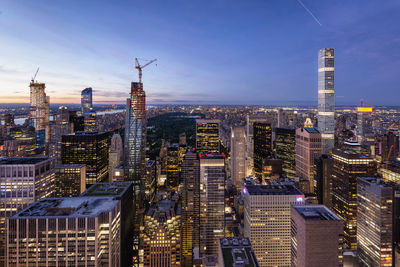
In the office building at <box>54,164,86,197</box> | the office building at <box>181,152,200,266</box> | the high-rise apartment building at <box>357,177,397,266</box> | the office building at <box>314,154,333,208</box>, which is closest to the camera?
the high-rise apartment building at <box>357,177,397,266</box>

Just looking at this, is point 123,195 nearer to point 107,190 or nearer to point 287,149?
point 107,190

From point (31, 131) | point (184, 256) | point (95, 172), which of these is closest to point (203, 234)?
point (184, 256)

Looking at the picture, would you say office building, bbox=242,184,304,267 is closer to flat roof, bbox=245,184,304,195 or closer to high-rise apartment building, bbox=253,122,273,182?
flat roof, bbox=245,184,304,195

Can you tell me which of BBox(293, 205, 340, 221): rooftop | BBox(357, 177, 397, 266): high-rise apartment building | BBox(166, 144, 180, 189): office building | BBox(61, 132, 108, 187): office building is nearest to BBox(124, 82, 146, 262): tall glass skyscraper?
BBox(61, 132, 108, 187): office building

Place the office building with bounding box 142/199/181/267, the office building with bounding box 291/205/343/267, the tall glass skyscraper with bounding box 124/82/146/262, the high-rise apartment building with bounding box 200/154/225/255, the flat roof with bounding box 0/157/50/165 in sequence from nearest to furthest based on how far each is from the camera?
the office building with bounding box 291/205/343/267
the flat roof with bounding box 0/157/50/165
the office building with bounding box 142/199/181/267
the high-rise apartment building with bounding box 200/154/225/255
the tall glass skyscraper with bounding box 124/82/146/262

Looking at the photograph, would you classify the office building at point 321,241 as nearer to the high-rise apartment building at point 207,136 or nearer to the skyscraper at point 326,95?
the high-rise apartment building at point 207,136

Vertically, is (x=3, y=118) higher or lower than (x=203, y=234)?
higher

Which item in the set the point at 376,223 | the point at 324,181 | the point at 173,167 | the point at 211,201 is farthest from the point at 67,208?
the point at 173,167

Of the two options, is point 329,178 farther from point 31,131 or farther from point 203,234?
point 31,131

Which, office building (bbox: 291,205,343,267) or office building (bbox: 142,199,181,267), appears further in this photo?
office building (bbox: 142,199,181,267)
